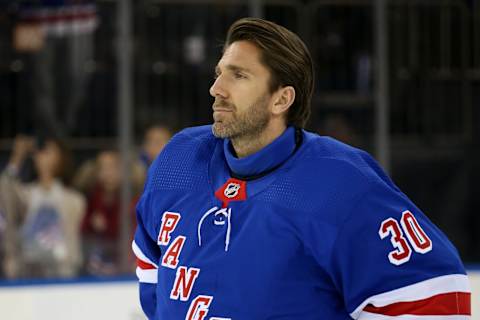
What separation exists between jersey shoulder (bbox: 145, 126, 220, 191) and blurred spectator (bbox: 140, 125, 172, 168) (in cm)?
256

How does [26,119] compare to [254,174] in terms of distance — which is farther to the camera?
[26,119]

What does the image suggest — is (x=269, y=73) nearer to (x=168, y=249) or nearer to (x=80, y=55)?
(x=168, y=249)

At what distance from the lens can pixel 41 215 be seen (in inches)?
167

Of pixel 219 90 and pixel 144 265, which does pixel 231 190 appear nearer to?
pixel 219 90

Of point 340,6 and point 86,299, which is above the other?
point 340,6

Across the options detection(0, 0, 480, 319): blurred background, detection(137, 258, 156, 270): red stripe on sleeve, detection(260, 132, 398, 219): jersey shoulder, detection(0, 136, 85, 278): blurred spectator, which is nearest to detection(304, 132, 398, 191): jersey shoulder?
detection(260, 132, 398, 219): jersey shoulder

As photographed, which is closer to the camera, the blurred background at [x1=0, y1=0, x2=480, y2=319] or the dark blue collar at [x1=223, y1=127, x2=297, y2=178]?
the dark blue collar at [x1=223, y1=127, x2=297, y2=178]

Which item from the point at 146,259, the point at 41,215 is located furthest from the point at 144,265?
the point at 41,215


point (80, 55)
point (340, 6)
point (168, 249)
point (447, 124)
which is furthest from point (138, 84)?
point (168, 249)

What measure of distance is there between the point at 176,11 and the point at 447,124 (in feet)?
4.21

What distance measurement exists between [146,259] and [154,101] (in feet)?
8.56

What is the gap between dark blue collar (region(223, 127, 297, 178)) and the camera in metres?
1.63

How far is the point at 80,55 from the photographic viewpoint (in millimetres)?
4379

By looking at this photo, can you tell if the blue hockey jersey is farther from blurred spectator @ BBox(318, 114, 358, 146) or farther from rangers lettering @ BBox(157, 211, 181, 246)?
blurred spectator @ BBox(318, 114, 358, 146)
